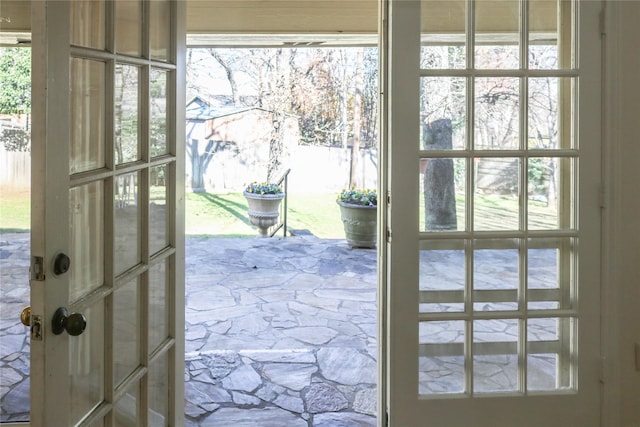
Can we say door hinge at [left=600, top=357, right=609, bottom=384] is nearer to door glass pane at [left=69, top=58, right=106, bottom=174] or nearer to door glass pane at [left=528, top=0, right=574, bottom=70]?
door glass pane at [left=528, top=0, right=574, bottom=70]

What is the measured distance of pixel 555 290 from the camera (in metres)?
2.58

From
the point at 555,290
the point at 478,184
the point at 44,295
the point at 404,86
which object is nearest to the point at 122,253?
the point at 44,295

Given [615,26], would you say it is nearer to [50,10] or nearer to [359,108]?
[50,10]

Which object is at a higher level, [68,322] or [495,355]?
[68,322]

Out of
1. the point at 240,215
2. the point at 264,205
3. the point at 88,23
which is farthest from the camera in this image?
the point at 240,215

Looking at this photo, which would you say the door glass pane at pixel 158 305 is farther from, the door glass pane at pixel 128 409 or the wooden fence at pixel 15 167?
the wooden fence at pixel 15 167

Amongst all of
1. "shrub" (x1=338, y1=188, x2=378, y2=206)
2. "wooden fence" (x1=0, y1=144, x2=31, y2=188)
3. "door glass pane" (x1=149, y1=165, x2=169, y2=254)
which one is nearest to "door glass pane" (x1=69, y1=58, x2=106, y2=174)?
"door glass pane" (x1=149, y1=165, x2=169, y2=254)

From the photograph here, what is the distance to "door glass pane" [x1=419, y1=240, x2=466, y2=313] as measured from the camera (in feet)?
8.13

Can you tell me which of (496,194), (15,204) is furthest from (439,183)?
(15,204)

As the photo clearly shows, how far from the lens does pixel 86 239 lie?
1685 mm

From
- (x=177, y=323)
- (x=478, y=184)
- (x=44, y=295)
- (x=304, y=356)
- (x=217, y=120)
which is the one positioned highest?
(x=217, y=120)

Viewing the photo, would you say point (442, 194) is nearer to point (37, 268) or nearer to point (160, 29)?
point (160, 29)

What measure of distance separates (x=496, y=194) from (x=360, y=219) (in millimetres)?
5637

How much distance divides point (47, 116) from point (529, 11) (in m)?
2.06
